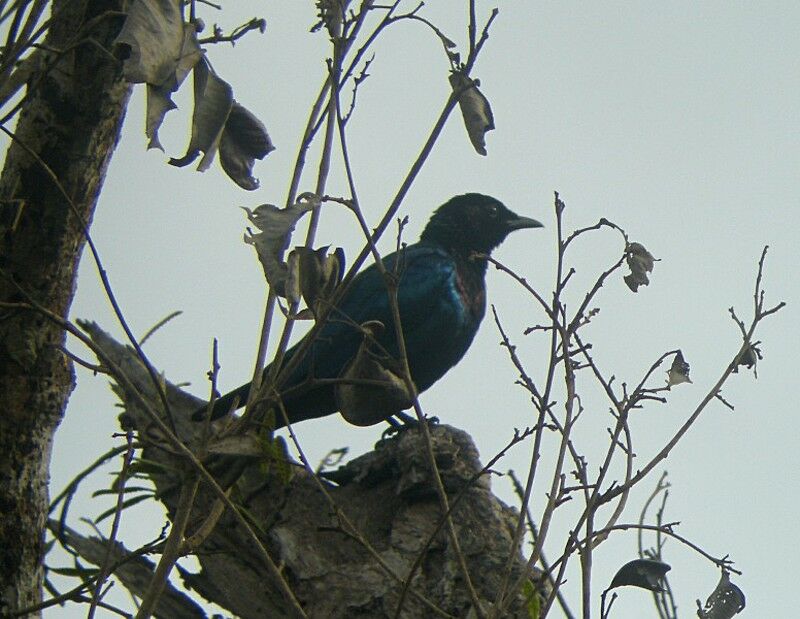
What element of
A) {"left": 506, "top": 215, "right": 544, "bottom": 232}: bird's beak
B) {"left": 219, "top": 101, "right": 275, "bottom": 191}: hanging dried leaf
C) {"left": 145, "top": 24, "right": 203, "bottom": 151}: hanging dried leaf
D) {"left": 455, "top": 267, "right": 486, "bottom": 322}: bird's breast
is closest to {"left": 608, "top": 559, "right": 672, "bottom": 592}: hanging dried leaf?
{"left": 219, "top": 101, "right": 275, "bottom": 191}: hanging dried leaf

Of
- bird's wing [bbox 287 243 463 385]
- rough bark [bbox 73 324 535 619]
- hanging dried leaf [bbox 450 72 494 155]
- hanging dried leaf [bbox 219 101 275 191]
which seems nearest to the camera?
hanging dried leaf [bbox 219 101 275 191]

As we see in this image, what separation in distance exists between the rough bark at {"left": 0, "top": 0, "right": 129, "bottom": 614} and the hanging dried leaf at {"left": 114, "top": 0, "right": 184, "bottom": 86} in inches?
23.9

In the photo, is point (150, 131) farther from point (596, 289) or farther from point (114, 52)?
point (596, 289)

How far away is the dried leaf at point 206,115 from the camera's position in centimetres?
254

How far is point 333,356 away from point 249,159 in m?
3.67

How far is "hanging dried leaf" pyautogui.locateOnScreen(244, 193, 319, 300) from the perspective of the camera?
2555mm

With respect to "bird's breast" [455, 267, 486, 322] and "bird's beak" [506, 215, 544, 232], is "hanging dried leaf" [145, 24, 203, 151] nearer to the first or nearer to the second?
"bird's breast" [455, 267, 486, 322]

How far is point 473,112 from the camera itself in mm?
2902

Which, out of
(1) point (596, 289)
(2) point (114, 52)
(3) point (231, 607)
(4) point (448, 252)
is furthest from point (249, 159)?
(4) point (448, 252)

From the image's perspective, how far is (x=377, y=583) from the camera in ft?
12.5

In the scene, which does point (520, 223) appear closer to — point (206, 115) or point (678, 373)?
point (678, 373)

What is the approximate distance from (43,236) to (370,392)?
0.94 meters

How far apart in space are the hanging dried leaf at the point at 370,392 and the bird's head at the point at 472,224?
14.4ft

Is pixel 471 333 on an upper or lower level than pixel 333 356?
upper
